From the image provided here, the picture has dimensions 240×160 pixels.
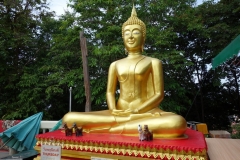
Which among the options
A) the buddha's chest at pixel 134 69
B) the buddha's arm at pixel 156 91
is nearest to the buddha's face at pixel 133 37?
the buddha's chest at pixel 134 69

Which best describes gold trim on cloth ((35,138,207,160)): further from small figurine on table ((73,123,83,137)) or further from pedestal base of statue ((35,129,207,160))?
small figurine on table ((73,123,83,137))

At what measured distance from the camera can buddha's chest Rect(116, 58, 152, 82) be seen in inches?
150

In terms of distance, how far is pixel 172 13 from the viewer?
8016mm

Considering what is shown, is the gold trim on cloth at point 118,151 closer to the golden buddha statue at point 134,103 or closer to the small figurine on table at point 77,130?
the small figurine on table at point 77,130

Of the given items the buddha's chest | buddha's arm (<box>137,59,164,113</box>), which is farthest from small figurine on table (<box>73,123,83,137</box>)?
the buddha's chest

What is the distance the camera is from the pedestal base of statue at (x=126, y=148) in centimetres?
231

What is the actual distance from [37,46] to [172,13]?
17.7ft

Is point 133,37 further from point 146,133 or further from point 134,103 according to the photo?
point 146,133

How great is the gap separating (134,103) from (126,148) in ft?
4.02

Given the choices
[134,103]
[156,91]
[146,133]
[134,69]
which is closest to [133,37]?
[134,69]

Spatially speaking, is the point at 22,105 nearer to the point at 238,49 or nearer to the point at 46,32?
the point at 46,32

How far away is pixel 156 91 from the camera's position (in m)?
3.66

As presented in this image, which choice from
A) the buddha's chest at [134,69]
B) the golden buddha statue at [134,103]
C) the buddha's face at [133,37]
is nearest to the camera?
the golden buddha statue at [134,103]

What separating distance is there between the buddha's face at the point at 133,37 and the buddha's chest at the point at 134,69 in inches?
11.6
